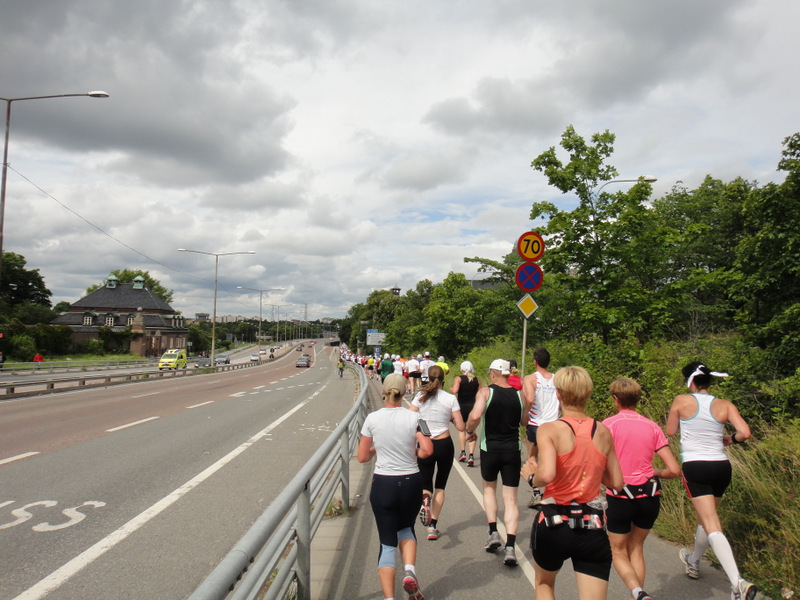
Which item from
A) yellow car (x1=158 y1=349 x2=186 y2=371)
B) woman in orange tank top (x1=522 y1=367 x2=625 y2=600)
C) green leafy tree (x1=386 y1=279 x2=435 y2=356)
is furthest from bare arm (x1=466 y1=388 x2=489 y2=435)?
yellow car (x1=158 y1=349 x2=186 y2=371)

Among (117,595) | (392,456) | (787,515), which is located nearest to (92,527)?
(117,595)

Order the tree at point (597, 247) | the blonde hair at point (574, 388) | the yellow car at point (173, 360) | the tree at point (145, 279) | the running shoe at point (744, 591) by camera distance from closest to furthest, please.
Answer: the blonde hair at point (574, 388)
the running shoe at point (744, 591)
the tree at point (597, 247)
the yellow car at point (173, 360)
the tree at point (145, 279)

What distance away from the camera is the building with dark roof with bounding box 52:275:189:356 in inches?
3164

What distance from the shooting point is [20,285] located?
8506cm

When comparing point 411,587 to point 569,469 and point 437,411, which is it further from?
point 437,411

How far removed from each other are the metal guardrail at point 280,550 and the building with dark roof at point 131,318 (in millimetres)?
77662

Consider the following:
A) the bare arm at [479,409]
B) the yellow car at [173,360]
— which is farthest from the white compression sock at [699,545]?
the yellow car at [173,360]

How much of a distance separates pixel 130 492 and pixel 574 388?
6.33 meters

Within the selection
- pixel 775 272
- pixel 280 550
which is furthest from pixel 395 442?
pixel 775 272

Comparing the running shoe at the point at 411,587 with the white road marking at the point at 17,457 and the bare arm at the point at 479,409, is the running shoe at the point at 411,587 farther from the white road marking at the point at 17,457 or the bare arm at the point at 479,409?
the white road marking at the point at 17,457


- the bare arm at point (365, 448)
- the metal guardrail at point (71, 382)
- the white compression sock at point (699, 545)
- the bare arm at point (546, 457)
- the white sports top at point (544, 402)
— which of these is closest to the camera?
the bare arm at point (546, 457)

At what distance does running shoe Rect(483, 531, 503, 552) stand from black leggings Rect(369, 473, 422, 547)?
1.46 m

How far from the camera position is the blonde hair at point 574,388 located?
3.34m

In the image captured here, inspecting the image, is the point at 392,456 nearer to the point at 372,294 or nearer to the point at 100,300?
the point at 100,300
